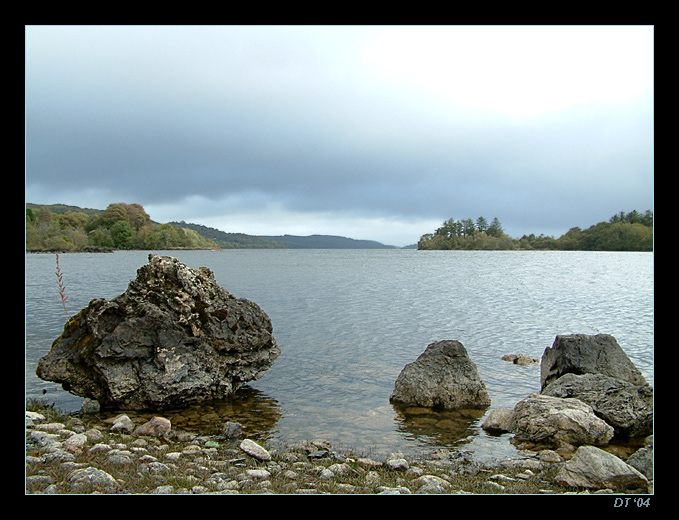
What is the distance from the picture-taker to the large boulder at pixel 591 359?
41.7ft

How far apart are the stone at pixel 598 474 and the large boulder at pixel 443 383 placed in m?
5.14

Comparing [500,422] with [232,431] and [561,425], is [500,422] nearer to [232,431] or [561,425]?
[561,425]

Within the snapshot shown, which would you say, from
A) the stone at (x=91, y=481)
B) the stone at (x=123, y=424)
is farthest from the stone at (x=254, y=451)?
the stone at (x=123, y=424)

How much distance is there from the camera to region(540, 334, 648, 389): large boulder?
41.7ft

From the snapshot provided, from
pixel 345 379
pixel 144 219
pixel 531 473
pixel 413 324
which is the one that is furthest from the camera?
pixel 144 219

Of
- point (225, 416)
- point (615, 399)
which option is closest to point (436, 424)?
point (615, 399)

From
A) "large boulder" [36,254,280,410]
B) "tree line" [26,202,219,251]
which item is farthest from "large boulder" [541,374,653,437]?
"tree line" [26,202,219,251]

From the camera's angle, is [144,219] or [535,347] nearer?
[535,347]

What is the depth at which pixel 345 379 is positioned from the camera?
15727 mm

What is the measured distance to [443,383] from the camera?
1270cm
